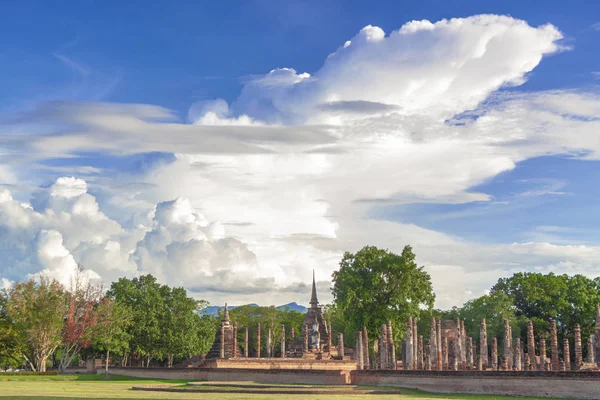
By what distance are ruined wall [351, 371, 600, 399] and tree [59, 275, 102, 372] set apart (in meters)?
32.3

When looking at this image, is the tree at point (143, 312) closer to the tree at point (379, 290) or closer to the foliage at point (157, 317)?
the foliage at point (157, 317)

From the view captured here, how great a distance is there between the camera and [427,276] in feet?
235

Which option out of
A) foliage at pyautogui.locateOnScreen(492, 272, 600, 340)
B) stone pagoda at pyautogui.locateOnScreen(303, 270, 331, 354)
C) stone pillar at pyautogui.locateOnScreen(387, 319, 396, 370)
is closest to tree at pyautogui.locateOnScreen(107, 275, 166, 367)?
stone pagoda at pyautogui.locateOnScreen(303, 270, 331, 354)

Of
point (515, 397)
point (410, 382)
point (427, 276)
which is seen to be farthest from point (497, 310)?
point (515, 397)

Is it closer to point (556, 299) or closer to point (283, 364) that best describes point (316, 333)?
point (283, 364)

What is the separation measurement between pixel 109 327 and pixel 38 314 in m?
7.45

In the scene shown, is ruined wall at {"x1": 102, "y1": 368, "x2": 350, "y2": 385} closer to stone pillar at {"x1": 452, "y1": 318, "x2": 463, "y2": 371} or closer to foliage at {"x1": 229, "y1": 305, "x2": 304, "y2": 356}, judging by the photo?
stone pillar at {"x1": 452, "y1": 318, "x2": 463, "y2": 371}

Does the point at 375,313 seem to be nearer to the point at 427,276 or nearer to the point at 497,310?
the point at 427,276

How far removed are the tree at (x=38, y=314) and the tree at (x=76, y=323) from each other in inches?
70.3

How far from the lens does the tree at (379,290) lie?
224ft

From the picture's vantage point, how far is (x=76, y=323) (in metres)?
63.3

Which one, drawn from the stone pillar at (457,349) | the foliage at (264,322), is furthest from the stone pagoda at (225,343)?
the foliage at (264,322)

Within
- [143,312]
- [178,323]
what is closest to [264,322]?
[178,323]

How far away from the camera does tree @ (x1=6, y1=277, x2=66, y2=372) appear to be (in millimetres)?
59125
